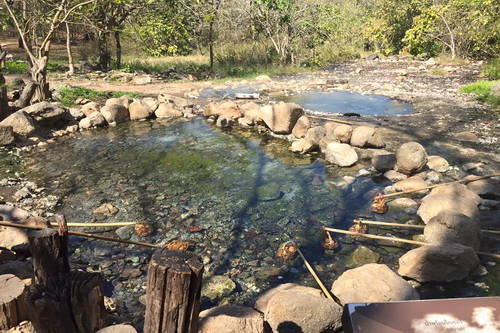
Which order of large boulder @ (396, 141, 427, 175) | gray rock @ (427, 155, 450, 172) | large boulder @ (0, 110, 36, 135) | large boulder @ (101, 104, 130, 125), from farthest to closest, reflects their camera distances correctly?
large boulder @ (101, 104, 130, 125), large boulder @ (0, 110, 36, 135), gray rock @ (427, 155, 450, 172), large boulder @ (396, 141, 427, 175)

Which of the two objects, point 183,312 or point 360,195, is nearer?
point 183,312

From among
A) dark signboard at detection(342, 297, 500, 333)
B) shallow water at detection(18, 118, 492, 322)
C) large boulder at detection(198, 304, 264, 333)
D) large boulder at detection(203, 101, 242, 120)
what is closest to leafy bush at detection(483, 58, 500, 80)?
large boulder at detection(203, 101, 242, 120)

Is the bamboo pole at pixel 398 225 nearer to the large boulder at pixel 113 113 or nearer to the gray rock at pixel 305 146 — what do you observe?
the gray rock at pixel 305 146

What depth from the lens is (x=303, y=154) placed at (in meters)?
7.84

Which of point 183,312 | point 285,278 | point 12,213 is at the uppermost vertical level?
point 183,312

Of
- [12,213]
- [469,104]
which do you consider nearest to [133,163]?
[12,213]

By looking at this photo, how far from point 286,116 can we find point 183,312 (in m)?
7.03

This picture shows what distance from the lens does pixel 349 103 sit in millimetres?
12023

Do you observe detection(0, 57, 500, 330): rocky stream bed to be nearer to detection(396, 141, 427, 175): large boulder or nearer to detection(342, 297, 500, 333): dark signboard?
detection(396, 141, 427, 175): large boulder

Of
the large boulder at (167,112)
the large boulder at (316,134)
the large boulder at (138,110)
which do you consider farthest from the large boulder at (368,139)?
the large boulder at (138,110)

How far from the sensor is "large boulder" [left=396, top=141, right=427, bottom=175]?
6289 mm

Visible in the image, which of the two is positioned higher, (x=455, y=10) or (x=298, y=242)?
(x=455, y=10)

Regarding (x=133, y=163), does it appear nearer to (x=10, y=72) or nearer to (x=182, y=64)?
(x=10, y=72)

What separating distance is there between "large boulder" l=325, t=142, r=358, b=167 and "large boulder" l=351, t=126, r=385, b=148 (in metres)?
0.51
